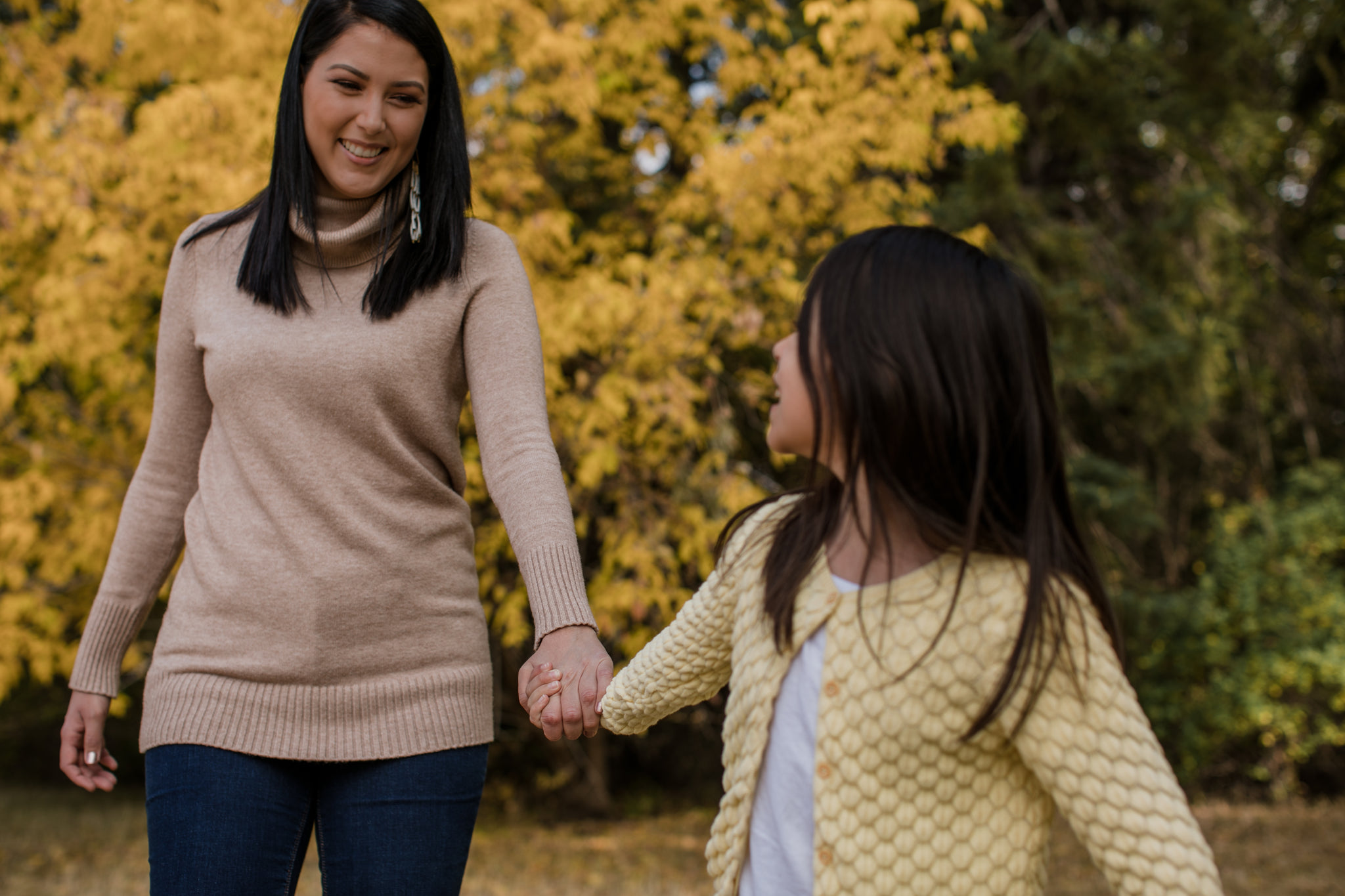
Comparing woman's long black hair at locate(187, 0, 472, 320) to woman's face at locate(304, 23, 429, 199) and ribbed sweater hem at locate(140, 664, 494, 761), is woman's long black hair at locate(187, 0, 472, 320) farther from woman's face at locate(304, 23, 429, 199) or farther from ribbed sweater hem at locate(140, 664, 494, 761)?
ribbed sweater hem at locate(140, 664, 494, 761)

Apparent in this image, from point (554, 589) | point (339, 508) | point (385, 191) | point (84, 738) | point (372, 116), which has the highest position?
point (372, 116)

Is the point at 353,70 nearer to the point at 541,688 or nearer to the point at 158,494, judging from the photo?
the point at 158,494

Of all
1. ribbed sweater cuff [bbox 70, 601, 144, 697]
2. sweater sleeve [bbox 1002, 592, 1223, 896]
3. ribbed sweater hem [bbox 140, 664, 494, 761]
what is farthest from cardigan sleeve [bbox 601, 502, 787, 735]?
ribbed sweater cuff [bbox 70, 601, 144, 697]

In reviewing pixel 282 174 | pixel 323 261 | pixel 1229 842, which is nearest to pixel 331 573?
pixel 323 261

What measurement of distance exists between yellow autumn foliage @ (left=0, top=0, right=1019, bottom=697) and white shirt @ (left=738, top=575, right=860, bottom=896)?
288cm

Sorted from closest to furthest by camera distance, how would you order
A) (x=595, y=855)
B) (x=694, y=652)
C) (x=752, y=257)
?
(x=694, y=652)
(x=752, y=257)
(x=595, y=855)

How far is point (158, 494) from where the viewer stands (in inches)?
68.7

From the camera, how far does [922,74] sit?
4578mm

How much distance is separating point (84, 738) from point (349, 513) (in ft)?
2.12

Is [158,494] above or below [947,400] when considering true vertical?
below

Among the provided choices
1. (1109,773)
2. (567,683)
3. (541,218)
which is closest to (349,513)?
(567,683)

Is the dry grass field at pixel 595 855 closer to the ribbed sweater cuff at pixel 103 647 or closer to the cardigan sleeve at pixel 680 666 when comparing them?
the ribbed sweater cuff at pixel 103 647

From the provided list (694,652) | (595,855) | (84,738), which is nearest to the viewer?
(694,652)

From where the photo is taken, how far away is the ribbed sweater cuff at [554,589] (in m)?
1.54
